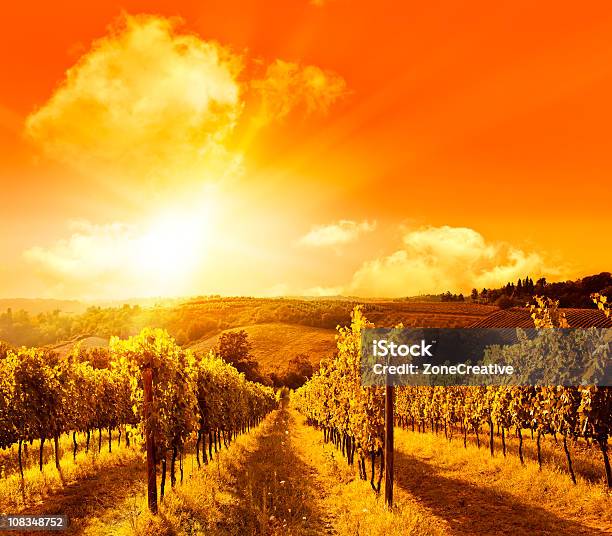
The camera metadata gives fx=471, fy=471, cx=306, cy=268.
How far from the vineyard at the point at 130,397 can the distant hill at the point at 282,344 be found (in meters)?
75.2

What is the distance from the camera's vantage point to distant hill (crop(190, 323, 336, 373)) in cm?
10956

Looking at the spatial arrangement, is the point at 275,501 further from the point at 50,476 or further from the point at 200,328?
the point at 200,328

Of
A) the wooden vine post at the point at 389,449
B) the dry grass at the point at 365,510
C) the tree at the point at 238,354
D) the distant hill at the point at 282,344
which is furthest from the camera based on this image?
the distant hill at the point at 282,344

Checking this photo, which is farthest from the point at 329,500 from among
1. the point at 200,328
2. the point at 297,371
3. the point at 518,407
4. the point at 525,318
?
the point at 200,328

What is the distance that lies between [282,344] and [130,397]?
10276 cm

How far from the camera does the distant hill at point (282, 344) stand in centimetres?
10956

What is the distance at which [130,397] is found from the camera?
724 inches

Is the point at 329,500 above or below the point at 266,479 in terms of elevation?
above

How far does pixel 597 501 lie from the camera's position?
45.0 ft

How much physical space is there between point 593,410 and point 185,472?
1533cm

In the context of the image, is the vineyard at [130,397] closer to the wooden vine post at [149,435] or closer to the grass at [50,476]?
the wooden vine post at [149,435]

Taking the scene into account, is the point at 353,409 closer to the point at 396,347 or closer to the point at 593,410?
the point at 396,347

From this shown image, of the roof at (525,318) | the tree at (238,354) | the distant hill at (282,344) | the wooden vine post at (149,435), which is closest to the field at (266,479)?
the wooden vine post at (149,435)

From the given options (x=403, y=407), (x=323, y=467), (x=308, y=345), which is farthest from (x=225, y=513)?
(x=308, y=345)
